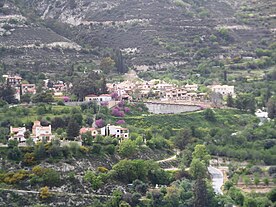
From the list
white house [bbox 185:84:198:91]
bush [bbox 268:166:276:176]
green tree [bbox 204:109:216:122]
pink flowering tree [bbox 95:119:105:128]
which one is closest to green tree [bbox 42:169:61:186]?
pink flowering tree [bbox 95:119:105:128]

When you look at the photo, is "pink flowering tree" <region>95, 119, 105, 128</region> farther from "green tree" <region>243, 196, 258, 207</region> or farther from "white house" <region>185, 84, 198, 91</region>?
"white house" <region>185, 84, 198, 91</region>

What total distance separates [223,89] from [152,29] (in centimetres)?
2033

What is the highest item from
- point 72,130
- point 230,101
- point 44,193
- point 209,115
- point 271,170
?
point 230,101

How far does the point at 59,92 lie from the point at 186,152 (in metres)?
16.4

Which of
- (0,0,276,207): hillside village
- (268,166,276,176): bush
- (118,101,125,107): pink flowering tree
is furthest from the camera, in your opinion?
(118,101,125,107): pink flowering tree

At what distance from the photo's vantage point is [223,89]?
83.8m

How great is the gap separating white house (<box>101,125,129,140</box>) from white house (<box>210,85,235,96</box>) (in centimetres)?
2024

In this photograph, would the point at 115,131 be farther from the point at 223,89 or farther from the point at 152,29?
the point at 152,29

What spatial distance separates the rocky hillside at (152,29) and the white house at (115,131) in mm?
24865

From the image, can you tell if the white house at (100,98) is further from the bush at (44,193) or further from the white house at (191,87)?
the bush at (44,193)

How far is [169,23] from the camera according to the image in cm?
10469

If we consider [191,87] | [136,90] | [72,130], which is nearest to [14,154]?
[72,130]

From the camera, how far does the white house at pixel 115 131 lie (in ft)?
209

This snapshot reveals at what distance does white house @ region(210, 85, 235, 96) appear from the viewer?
83.2 metres
